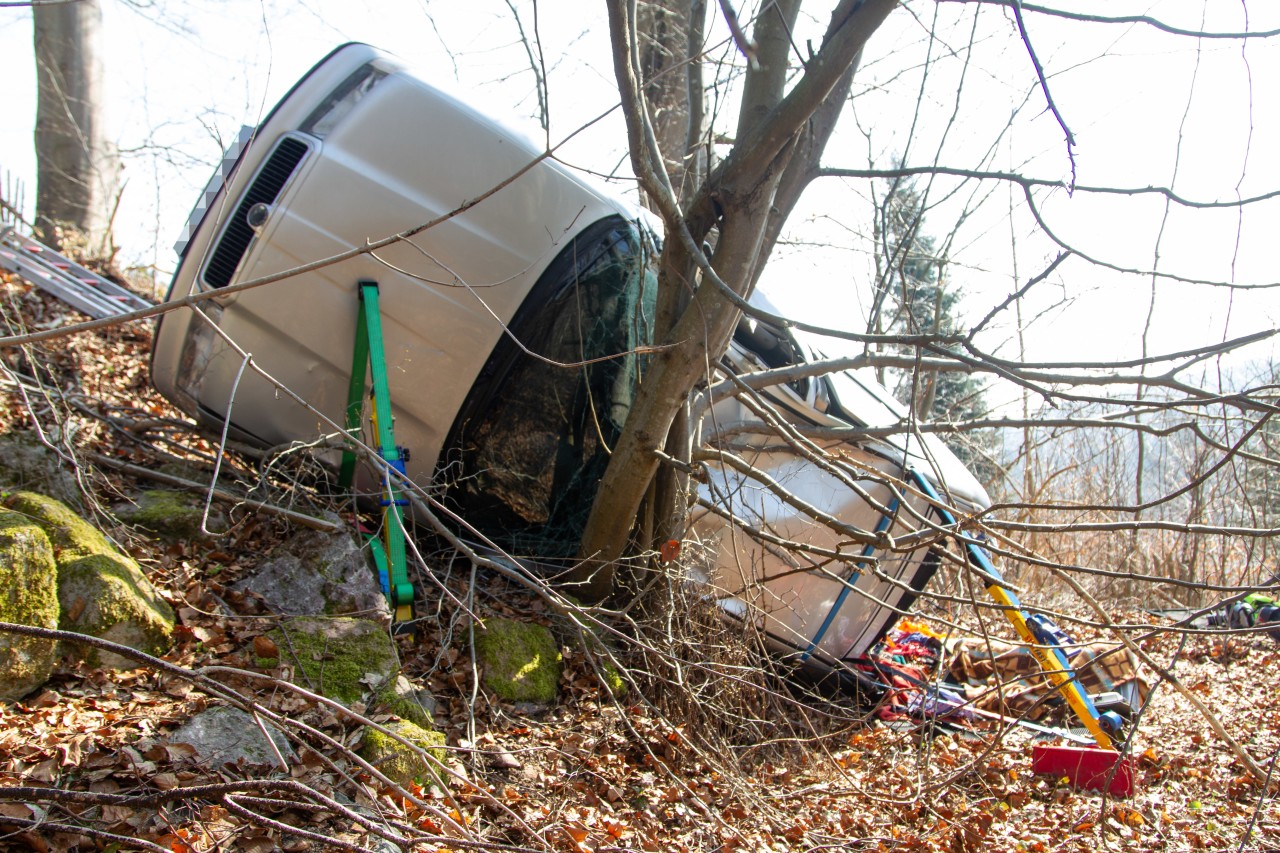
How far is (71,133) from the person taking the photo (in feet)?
30.4

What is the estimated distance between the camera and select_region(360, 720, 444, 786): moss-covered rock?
297 cm

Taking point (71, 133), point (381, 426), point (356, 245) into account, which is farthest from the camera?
point (71, 133)

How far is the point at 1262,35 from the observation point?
11.2ft

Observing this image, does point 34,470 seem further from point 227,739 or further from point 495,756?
point 495,756

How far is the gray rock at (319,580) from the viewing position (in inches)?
148

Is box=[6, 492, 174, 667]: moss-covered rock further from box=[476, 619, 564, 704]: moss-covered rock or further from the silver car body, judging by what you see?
box=[476, 619, 564, 704]: moss-covered rock

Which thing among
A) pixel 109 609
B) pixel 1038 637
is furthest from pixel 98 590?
pixel 1038 637

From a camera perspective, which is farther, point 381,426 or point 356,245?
point 356,245

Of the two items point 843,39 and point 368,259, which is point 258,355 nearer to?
point 368,259

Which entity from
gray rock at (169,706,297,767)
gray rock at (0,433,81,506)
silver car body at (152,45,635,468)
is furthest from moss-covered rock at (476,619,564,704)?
gray rock at (0,433,81,506)

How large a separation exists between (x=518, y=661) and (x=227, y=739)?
4.95 feet

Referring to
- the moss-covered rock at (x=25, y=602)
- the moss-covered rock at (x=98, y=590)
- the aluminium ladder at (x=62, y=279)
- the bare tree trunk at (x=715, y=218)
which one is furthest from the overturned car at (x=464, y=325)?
the aluminium ladder at (x=62, y=279)

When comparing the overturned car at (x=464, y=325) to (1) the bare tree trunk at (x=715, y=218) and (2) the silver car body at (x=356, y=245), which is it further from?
(1) the bare tree trunk at (x=715, y=218)

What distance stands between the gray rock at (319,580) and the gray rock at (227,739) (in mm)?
842
